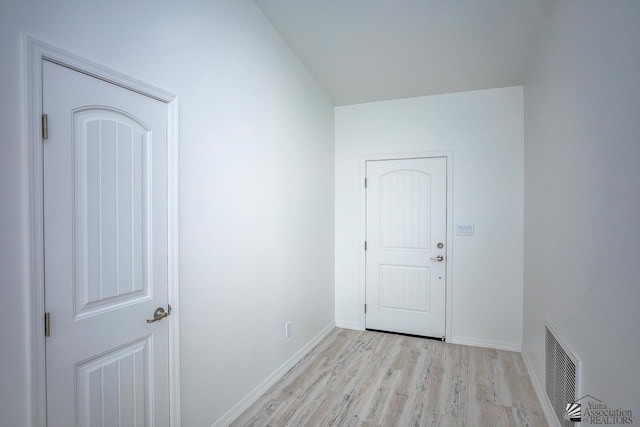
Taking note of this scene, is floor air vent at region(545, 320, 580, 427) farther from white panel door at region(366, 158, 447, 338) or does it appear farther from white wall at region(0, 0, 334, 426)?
white wall at region(0, 0, 334, 426)

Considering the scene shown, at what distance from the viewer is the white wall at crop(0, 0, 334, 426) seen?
1.12 m

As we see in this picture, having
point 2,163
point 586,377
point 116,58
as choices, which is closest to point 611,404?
point 586,377

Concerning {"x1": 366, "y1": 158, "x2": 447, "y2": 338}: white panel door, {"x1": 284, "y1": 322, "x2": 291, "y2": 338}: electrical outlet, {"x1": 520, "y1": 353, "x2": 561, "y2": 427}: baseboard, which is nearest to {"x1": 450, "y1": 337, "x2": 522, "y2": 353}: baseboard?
{"x1": 366, "y1": 158, "x2": 447, "y2": 338}: white panel door

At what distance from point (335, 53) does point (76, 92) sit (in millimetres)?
2213

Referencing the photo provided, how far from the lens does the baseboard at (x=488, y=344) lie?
3436mm

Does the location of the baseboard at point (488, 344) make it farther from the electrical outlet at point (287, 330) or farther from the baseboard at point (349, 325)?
the electrical outlet at point (287, 330)

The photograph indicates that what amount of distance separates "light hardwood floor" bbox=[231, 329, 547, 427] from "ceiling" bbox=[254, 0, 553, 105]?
2733mm

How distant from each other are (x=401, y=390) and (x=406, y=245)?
5.41 feet

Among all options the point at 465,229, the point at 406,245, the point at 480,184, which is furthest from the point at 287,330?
the point at 480,184

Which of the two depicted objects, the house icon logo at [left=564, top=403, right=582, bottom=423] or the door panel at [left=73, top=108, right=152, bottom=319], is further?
the house icon logo at [left=564, top=403, right=582, bottom=423]

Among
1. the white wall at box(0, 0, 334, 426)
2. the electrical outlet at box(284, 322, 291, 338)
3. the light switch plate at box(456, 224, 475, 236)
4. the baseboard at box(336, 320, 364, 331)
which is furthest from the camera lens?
the baseboard at box(336, 320, 364, 331)

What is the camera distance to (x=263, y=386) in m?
2.57

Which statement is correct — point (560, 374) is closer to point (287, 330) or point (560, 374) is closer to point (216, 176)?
point (287, 330)

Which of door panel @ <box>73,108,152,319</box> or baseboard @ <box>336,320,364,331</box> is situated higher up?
door panel @ <box>73,108,152,319</box>
